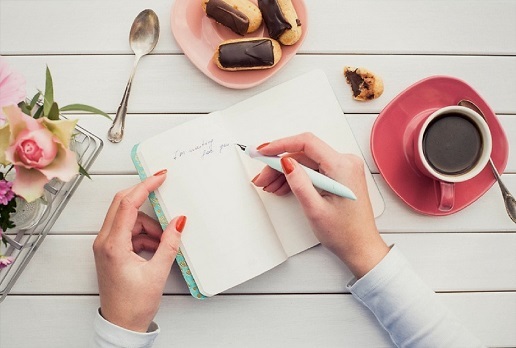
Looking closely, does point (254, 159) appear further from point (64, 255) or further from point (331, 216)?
point (64, 255)

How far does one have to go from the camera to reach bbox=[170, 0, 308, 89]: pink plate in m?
0.80

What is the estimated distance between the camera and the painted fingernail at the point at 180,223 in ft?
2.46

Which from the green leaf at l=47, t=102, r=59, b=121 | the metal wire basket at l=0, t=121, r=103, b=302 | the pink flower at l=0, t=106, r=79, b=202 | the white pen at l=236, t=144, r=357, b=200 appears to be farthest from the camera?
the metal wire basket at l=0, t=121, r=103, b=302

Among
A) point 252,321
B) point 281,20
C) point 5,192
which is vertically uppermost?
point 281,20

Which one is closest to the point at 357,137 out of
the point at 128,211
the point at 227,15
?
the point at 227,15

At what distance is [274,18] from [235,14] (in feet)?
0.20

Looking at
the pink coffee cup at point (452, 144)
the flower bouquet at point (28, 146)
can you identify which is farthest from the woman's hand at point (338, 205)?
the flower bouquet at point (28, 146)

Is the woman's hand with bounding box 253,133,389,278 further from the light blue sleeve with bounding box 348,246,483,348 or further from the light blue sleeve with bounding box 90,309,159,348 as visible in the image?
the light blue sleeve with bounding box 90,309,159,348

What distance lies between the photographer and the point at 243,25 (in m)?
0.78

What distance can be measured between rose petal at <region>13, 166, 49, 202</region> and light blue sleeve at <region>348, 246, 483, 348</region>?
0.50m

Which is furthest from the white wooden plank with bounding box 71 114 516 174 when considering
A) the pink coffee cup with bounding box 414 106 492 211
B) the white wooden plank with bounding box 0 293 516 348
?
the white wooden plank with bounding box 0 293 516 348

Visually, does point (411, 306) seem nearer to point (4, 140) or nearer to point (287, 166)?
point (287, 166)

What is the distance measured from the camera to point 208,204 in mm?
778

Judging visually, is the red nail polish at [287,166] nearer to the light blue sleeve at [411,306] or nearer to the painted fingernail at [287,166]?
the painted fingernail at [287,166]
